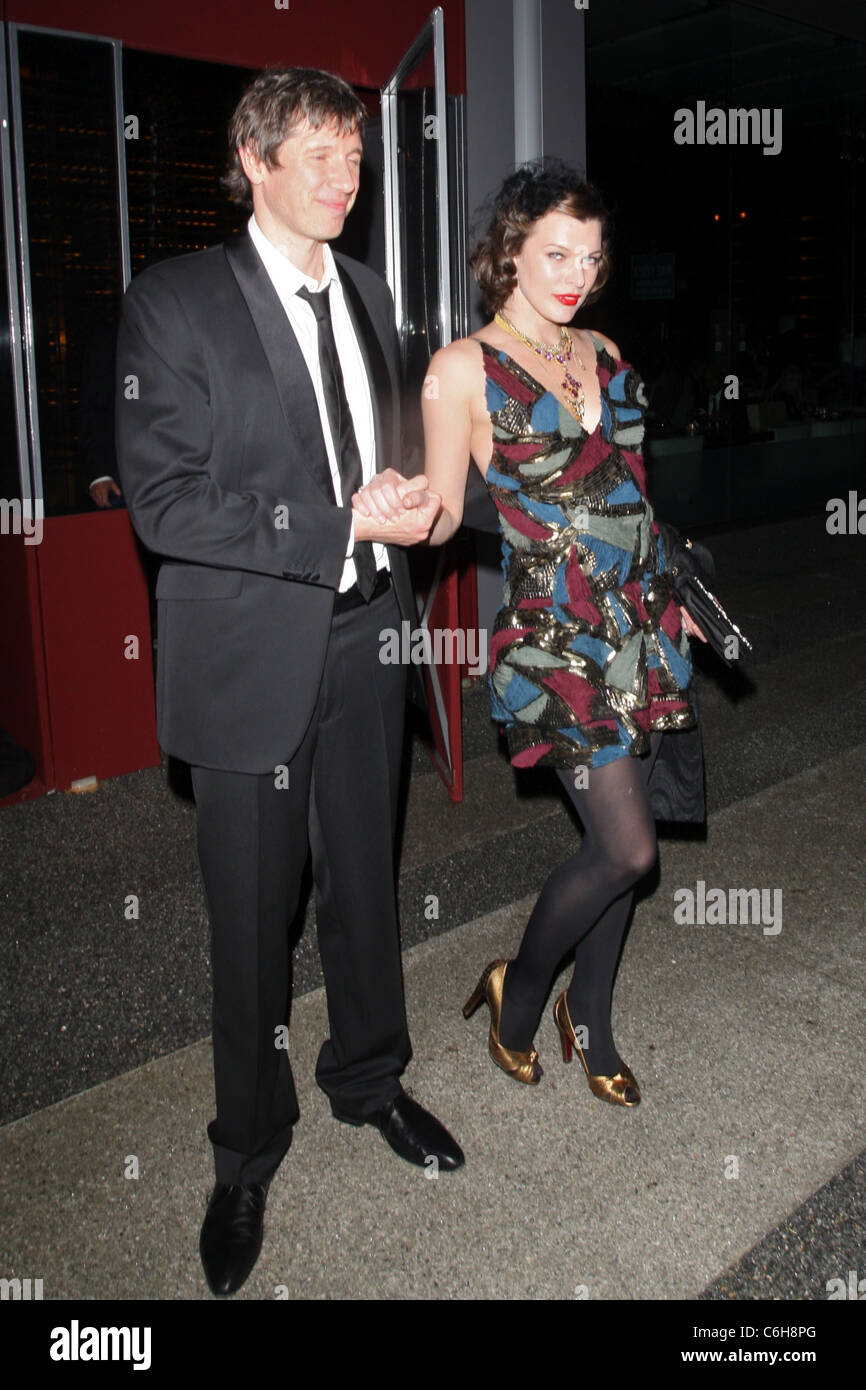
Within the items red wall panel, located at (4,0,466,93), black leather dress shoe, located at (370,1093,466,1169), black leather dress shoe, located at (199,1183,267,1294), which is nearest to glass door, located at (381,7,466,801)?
red wall panel, located at (4,0,466,93)

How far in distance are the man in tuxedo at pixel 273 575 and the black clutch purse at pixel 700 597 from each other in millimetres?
588

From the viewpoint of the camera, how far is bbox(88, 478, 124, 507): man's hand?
13.1 feet

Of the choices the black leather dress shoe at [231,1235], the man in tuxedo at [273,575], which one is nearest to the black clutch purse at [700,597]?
the man in tuxedo at [273,575]

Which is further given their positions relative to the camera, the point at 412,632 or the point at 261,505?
the point at 412,632

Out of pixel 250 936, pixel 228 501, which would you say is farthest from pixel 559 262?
pixel 250 936

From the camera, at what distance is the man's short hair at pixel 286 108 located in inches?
76.2

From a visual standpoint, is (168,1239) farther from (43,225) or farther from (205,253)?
(43,225)

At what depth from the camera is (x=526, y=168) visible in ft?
8.12

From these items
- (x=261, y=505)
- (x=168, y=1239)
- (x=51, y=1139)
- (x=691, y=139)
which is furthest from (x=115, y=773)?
(x=691, y=139)

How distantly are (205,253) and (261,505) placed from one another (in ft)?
1.51

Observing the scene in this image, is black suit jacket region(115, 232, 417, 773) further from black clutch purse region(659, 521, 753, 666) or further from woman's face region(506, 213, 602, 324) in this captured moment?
black clutch purse region(659, 521, 753, 666)

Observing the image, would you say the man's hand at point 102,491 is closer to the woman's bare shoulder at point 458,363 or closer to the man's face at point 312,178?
the woman's bare shoulder at point 458,363

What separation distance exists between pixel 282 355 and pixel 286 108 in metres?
0.39

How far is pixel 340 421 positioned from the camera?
2.10 metres
